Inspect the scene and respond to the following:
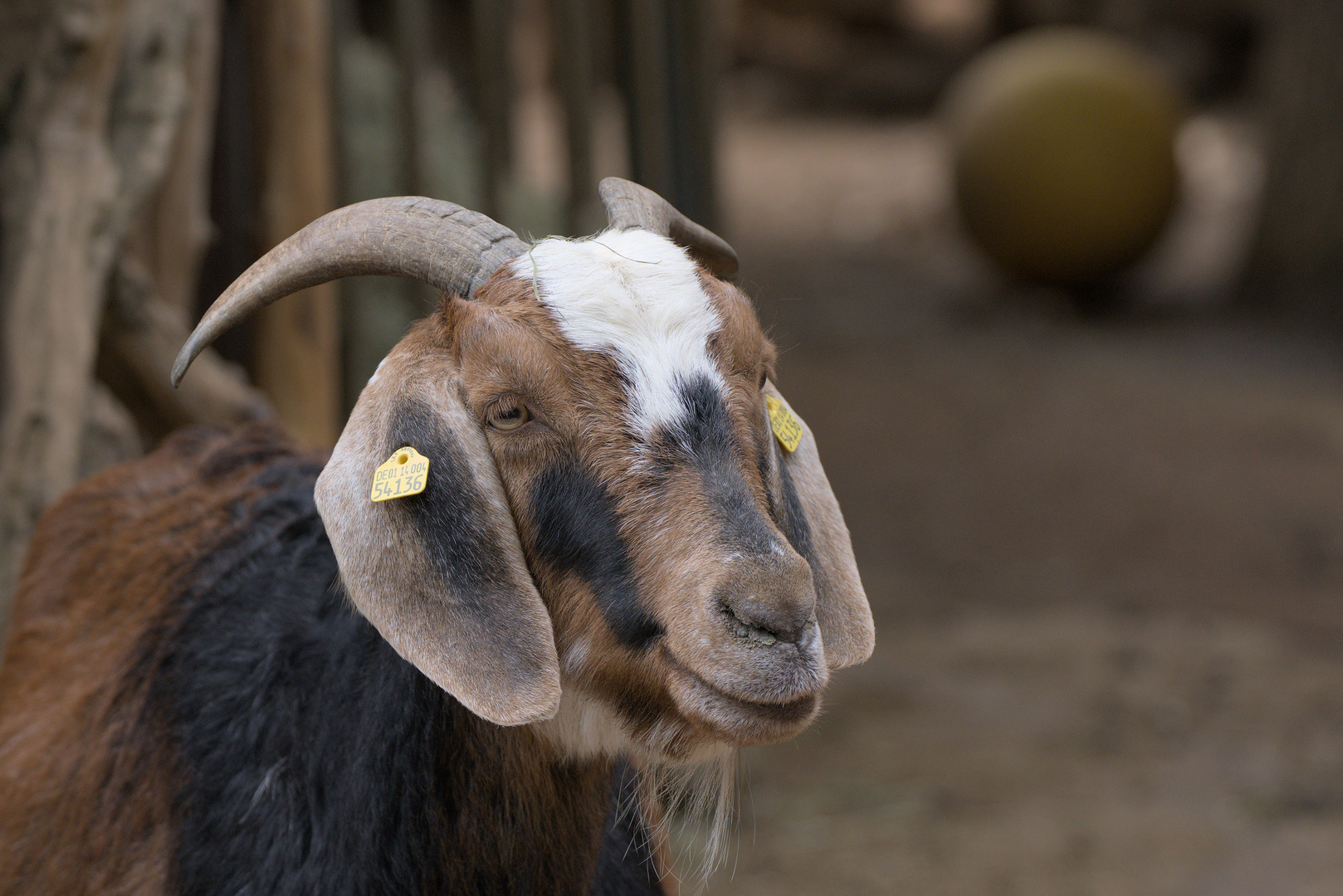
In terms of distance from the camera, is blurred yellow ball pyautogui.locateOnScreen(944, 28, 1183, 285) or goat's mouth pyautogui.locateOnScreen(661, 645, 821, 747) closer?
goat's mouth pyautogui.locateOnScreen(661, 645, 821, 747)

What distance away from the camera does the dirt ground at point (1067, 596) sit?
15.7ft

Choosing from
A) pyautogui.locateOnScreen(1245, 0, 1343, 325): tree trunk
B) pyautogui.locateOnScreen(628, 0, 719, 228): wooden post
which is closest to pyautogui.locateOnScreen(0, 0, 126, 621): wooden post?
pyautogui.locateOnScreen(628, 0, 719, 228): wooden post

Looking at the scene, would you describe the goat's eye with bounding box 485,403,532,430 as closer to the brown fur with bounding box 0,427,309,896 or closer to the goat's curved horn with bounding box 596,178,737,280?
the goat's curved horn with bounding box 596,178,737,280

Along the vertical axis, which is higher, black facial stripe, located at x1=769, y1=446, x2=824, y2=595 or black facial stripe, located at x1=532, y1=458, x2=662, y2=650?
black facial stripe, located at x1=532, y1=458, x2=662, y2=650

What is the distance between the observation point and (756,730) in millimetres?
1887

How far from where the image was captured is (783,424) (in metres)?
2.35

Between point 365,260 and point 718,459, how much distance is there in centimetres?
71

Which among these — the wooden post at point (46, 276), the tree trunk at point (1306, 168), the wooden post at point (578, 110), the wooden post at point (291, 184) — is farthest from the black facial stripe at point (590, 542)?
the tree trunk at point (1306, 168)

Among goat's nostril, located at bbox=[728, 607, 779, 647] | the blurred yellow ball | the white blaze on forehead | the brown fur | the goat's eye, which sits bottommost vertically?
the blurred yellow ball

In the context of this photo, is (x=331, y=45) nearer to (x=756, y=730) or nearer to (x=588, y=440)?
(x=588, y=440)

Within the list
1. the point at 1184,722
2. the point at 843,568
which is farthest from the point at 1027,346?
the point at 843,568

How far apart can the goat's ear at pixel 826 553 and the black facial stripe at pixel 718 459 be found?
26cm

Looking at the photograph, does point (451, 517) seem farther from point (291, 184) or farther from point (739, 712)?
point (291, 184)

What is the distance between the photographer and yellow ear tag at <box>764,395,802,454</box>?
2.34 metres
